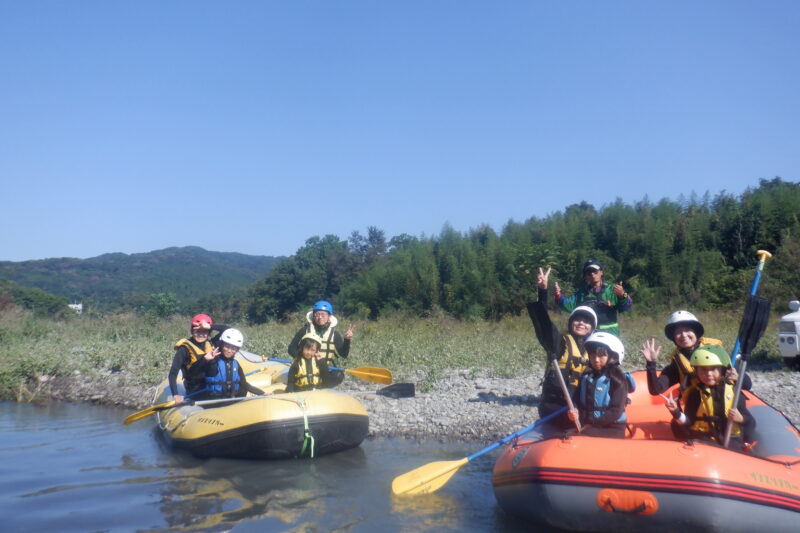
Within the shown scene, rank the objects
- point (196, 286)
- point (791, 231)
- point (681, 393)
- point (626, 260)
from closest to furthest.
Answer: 1. point (681, 393)
2. point (791, 231)
3. point (626, 260)
4. point (196, 286)

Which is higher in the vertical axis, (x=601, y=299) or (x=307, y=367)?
(x=601, y=299)

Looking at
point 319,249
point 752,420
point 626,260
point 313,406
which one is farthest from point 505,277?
point 319,249

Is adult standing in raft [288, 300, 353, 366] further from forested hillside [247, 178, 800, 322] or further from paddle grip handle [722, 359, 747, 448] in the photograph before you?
forested hillside [247, 178, 800, 322]

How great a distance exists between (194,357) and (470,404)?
311 centimetres

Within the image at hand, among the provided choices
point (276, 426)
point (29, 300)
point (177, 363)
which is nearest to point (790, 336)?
point (276, 426)

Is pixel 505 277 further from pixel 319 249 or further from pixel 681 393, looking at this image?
pixel 319 249

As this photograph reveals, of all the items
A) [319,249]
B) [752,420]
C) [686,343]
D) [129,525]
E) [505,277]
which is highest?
[319,249]

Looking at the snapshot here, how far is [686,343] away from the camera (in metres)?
4.82

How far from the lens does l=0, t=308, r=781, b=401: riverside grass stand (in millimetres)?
10016

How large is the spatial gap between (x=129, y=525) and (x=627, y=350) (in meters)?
7.93

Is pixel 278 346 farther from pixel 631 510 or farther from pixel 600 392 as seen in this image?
pixel 631 510

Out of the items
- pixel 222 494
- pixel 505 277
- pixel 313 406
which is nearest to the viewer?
pixel 222 494

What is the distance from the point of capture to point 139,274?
9650cm

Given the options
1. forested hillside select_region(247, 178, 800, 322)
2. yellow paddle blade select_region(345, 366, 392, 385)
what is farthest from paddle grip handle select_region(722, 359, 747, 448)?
forested hillside select_region(247, 178, 800, 322)
